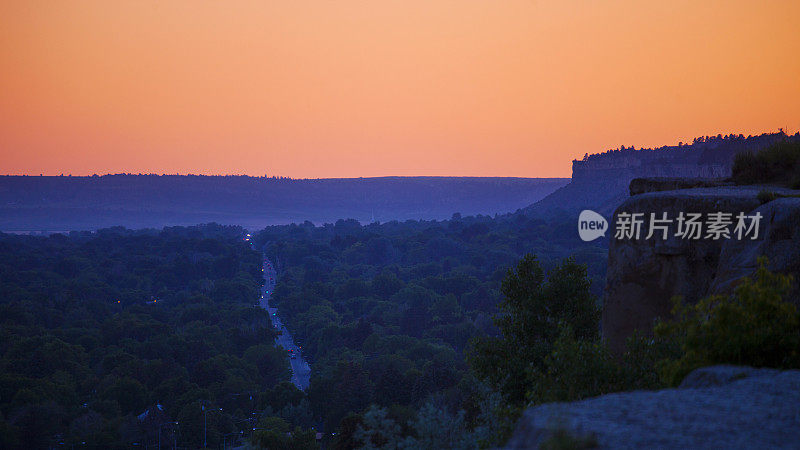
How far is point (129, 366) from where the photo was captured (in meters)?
47.4

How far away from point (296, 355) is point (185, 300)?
25.8 metres

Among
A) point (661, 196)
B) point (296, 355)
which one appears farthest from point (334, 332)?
point (661, 196)

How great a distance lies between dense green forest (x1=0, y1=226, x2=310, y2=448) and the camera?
37.9 meters

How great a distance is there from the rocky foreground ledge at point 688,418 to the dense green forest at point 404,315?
13.1 ft

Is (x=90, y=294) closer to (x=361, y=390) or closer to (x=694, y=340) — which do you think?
(x=361, y=390)

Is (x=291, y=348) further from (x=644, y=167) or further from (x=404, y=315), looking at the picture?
(x=644, y=167)

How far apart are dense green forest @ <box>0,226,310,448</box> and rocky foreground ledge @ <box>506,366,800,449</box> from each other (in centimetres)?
3432

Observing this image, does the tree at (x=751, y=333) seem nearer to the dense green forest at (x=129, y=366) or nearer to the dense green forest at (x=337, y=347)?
the dense green forest at (x=337, y=347)

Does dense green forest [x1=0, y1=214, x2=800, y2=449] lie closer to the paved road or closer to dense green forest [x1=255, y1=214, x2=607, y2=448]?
dense green forest [x1=255, y1=214, x2=607, y2=448]

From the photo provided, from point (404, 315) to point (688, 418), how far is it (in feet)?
202

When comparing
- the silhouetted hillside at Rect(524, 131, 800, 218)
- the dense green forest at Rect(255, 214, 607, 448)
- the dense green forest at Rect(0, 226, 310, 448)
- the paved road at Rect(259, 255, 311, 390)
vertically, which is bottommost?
the paved road at Rect(259, 255, 311, 390)

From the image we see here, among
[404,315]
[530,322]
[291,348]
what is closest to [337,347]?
[404,315]

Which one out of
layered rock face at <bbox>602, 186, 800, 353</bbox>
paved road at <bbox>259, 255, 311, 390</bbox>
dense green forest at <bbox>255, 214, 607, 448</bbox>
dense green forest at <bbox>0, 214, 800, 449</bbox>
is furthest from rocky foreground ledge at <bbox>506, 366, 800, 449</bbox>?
paved road at <bbox>259, 255, 311, 390</bbox>

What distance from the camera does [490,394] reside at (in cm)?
1579
